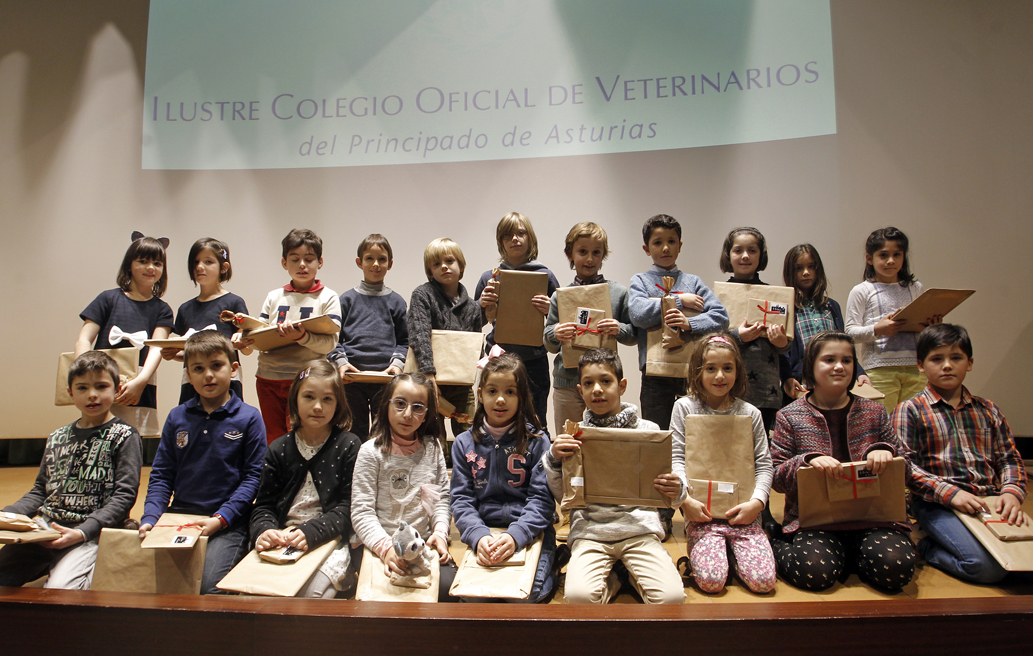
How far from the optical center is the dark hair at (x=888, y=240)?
10.1 feet

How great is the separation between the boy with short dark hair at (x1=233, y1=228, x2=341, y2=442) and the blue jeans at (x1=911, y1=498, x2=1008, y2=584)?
2818 millimetres

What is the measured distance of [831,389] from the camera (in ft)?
7.87

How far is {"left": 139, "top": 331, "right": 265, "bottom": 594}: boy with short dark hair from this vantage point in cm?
225

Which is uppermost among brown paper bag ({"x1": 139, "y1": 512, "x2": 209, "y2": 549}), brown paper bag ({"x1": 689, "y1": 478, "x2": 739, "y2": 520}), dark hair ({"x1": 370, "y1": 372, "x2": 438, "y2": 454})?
dark hair ({"x1": 370, "y1": 372, "x2": 438, "y2": 454})

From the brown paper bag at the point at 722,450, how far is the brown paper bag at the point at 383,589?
112 cm

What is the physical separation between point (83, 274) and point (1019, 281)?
23.6 ft

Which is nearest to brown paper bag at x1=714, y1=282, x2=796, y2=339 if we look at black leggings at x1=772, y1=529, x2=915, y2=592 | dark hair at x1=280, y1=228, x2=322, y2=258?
black leggings at x1=772, y1=529, x2=915, y2=592

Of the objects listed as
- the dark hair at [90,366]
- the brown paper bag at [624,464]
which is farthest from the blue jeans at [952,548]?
the dark hair at [90,366]

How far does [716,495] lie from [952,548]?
933 mm

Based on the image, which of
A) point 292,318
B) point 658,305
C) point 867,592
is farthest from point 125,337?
point 867,592

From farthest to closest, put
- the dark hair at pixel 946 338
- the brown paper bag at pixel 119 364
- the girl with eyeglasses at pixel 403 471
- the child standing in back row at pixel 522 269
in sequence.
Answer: the child standing in back row at pixel 522 269
the brown paper bag at pixel 119 364
the dark hair at pixel 946 338
the girl with eyeglasses at pixel 403 471

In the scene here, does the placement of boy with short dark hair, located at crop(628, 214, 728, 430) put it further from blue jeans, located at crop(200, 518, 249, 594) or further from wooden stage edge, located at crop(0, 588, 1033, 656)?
blue jeans, located at crop(200, 518, 249, 594)

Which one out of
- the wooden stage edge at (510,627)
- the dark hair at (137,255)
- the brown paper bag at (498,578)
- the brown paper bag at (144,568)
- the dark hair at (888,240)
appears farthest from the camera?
the dark hair at (137,255)

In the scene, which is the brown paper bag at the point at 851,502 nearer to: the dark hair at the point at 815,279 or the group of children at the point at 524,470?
the group of children at the point at 524,470
